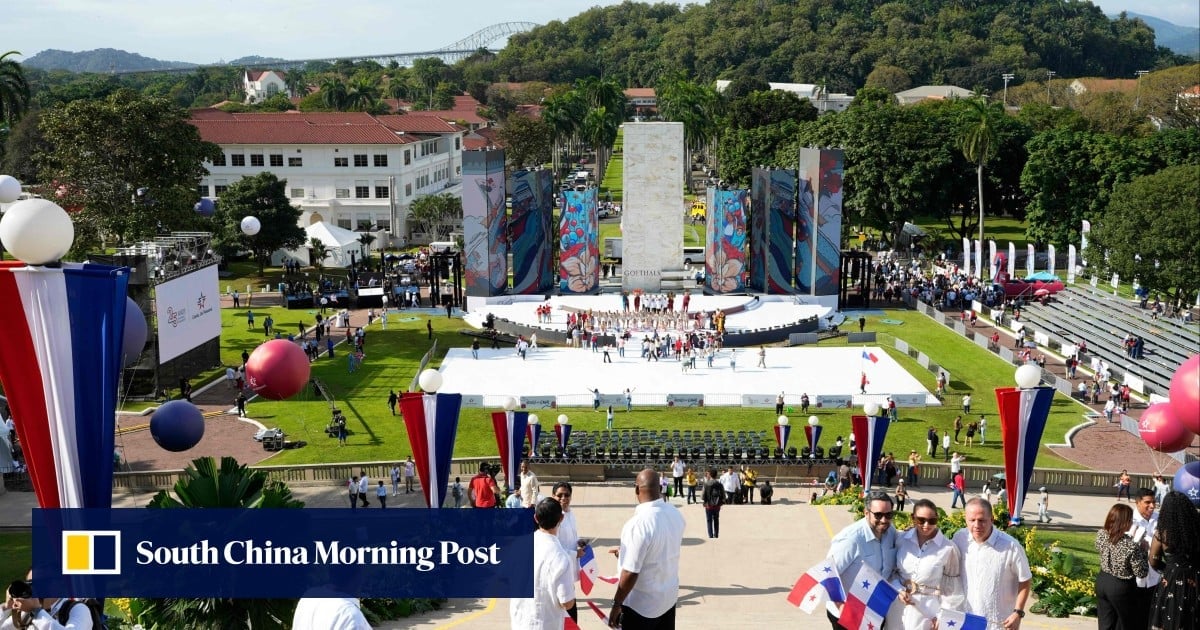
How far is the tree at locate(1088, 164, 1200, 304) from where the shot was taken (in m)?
52.8

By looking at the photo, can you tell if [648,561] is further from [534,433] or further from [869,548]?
[534,433]

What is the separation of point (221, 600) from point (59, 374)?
10.5 feet

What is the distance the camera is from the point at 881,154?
243 ft

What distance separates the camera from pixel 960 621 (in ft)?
33.9

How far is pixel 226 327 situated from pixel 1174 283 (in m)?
44.3

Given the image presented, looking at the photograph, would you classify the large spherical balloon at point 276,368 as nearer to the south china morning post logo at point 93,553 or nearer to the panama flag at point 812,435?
the south china morning post logo at point 93,553

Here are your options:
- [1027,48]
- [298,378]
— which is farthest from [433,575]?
[1027,48]

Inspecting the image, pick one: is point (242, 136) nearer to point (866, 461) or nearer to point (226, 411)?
point (226, 411)

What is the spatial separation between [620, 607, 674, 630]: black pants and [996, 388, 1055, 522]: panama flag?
36.3ft

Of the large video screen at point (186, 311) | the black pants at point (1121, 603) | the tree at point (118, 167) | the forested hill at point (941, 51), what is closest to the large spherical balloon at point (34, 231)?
the black pants at point (1121, 603)

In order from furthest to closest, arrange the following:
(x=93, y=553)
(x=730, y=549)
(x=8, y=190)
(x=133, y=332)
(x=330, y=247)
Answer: (x=330, y=247), (x=133, y=332), (x=730, y=549), (x=8, y=190), (x=93, y=553)

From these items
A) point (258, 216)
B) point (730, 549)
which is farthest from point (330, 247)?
point (730, 549)

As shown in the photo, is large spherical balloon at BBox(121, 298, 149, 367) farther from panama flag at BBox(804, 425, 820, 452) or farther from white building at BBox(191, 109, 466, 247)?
white building at BBox(191, 109, 466, 247)

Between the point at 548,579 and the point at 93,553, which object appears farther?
the point at 93,553
